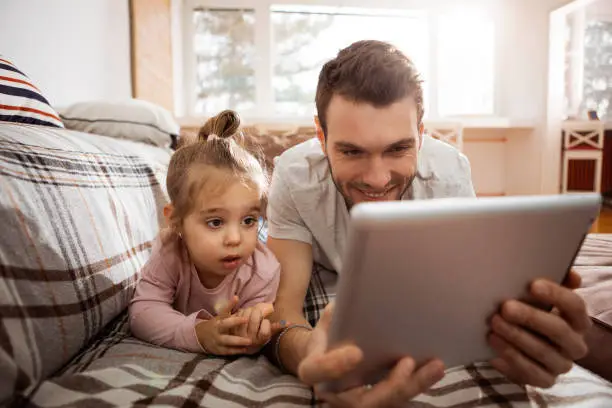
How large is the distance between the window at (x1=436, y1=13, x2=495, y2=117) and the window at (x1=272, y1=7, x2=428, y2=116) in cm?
25

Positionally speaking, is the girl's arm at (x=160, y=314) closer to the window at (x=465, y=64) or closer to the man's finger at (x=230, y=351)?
the man's finger at (x=230, y=351)

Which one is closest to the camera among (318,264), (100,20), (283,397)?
(283,397)

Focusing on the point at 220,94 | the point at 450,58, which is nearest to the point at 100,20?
the point at 220,94

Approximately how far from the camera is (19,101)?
981 millimetres

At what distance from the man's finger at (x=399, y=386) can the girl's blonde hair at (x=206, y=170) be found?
473 millimetres

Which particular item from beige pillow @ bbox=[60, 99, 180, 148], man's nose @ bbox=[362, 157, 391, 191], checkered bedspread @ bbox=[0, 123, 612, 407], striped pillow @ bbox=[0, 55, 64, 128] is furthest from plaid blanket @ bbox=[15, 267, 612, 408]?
beige pillow @ bbox=[60, 99, 180, 148]

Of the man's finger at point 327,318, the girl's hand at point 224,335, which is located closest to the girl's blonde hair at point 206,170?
the girl's hand at point 224,335

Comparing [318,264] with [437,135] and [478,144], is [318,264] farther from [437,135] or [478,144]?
[478,144]

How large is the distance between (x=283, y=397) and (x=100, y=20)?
2.24 meters

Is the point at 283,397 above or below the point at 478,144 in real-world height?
below

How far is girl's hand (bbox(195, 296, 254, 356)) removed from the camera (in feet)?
2.34

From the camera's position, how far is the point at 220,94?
4.82 meters

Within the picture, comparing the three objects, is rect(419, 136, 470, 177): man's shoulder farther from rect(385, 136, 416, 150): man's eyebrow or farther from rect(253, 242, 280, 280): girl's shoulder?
rect(253, 242, 280, 280): girl's shoulder

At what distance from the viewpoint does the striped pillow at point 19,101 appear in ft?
3.10
